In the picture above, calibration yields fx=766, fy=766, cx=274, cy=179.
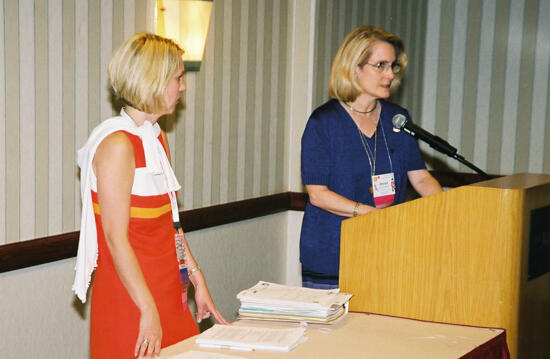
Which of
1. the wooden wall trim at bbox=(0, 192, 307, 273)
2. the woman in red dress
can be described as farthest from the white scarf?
the wooden wall trim at bbox=(0, 192, 307, 273)

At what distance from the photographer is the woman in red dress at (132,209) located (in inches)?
90.7

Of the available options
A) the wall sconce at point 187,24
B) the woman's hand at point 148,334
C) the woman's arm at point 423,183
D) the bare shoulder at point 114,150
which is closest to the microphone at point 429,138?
the woman's arm at point 423,183

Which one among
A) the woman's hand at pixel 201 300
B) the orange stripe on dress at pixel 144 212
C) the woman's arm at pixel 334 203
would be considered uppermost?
the orange stripe on dress at pixel 144 212

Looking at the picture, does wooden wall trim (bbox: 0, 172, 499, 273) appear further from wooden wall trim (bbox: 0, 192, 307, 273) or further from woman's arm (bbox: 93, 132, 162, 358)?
woman's arm (bbox: 93, 132, 162, 358)

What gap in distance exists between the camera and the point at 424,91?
219 inches

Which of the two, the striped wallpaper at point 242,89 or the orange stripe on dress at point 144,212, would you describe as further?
the striped wallpaper at point 242,89

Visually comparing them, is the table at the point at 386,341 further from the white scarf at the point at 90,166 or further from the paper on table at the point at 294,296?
the white scarf at the point at 90,166

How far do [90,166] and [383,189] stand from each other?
47.8 inches

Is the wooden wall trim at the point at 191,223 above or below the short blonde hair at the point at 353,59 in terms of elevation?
below

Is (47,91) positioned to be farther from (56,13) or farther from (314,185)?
(314,185)

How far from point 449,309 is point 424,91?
138 inches

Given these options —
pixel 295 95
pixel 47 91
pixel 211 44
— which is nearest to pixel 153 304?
pixel 47 91

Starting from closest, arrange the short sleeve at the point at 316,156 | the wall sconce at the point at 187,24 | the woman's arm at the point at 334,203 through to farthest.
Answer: the woman's arm at the point at 334,203 → the short sleeve at the point at 316,156 → the wall sconce at the point at 187,24

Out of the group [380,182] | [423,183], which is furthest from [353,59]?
[423,183]
